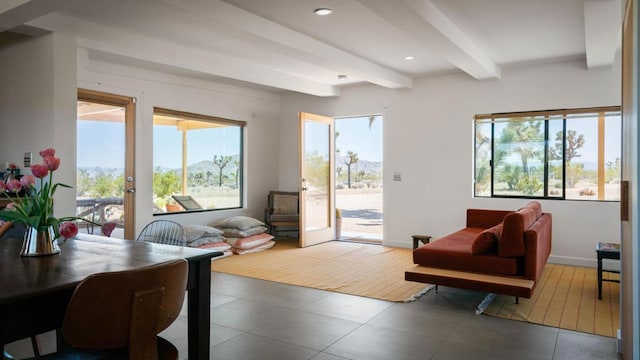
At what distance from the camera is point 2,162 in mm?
4742

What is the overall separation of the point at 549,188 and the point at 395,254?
7.37 ft

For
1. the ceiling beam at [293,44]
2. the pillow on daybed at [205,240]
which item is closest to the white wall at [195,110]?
the pillow on daybed at [205,240]

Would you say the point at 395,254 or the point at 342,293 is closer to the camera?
the point at 342,293

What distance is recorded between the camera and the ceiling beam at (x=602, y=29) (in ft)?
11.6

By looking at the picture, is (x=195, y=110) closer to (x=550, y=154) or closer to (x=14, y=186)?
(x=14, y=186)

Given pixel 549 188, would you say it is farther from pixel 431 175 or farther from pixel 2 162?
pixel 2 162

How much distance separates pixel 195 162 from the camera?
708cm

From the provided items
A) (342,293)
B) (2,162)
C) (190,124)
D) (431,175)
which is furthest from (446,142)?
(2,162)

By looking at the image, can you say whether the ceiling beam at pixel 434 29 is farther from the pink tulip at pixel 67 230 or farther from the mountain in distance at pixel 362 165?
the mountain in distance at pixel 362 165

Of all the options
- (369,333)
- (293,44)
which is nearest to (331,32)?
(293,44)

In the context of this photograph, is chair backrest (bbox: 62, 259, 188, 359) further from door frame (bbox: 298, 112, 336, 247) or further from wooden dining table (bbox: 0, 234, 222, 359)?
door frame (bbox: 298, 112, 336, 247)

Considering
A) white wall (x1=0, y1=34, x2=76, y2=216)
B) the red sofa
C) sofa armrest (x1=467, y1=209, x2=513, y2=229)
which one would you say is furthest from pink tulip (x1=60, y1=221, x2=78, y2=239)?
sofa armrest (x1=467, y1=209, x2=513, y2=229)

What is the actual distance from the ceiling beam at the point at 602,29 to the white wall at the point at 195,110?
4816 millimetres

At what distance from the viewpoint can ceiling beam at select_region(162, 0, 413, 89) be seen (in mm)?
3541
